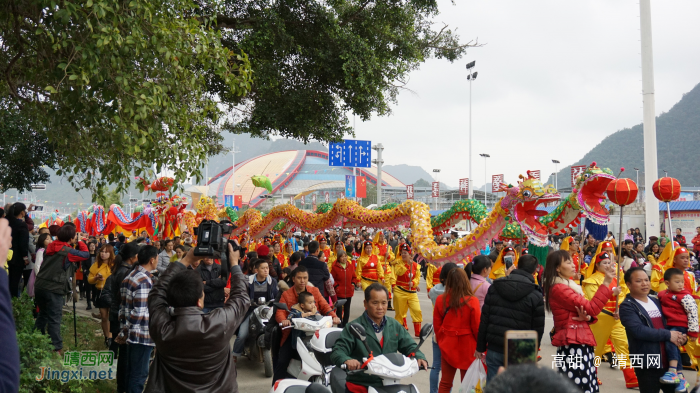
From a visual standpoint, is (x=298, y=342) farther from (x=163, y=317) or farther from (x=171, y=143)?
(x=171, y=143)

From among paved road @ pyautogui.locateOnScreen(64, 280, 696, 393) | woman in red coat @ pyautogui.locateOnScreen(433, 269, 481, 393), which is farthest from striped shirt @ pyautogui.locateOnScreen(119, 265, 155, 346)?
woman in red coat @ pyautogui.locateOnScreen(433, 269, 481, 393)

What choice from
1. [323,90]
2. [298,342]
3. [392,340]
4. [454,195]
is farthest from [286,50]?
[454,195]

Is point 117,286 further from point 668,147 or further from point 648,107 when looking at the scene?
point 668,147

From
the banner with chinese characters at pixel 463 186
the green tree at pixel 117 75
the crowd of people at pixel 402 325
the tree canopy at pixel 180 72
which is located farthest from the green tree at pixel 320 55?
the banner with chinese characters at pixel 463 186

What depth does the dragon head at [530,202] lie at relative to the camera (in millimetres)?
7684

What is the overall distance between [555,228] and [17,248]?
7.96m

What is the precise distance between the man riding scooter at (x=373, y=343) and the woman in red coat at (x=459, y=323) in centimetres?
96

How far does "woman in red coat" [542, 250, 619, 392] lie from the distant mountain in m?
79.7

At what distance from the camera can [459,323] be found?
463cm

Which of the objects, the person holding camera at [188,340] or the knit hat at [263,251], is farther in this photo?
the knit hat at [263,251]

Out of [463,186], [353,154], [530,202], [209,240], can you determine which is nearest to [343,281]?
[530,202]

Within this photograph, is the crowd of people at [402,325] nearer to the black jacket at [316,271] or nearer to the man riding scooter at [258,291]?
the man riding scooter at [258,291]

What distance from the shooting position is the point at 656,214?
48.5 feet

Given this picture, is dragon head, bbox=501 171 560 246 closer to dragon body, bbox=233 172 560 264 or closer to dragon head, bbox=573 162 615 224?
dragon body, bbox=233 172 560 264
